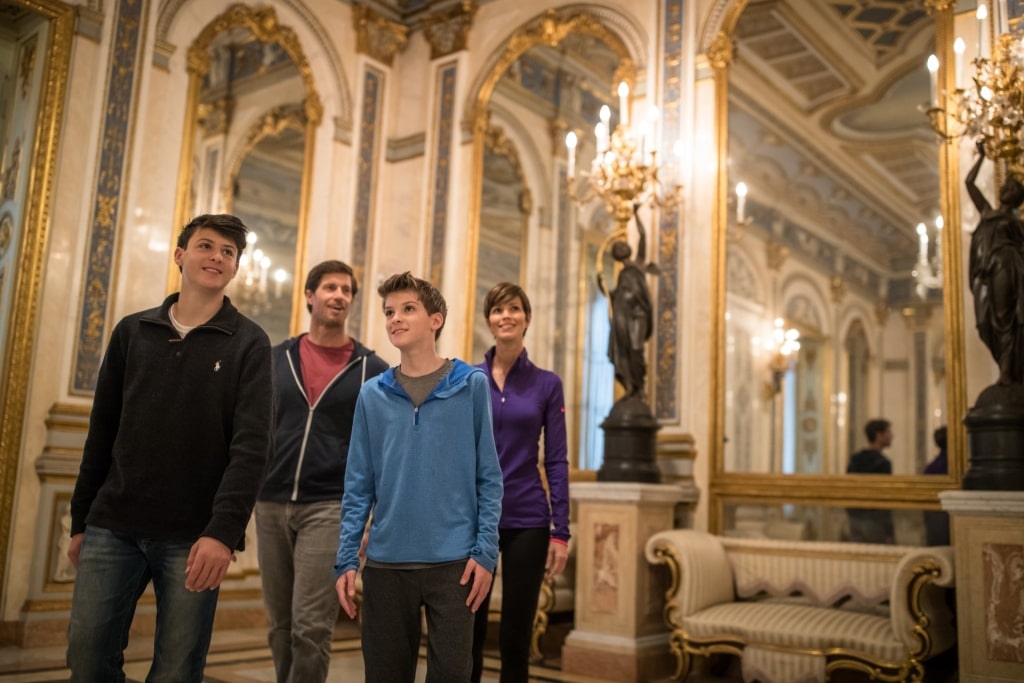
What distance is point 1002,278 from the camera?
4566 mm

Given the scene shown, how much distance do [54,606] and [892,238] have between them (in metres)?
5.50

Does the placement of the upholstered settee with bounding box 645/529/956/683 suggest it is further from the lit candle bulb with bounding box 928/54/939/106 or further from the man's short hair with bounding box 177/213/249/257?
the man's short hair with bounding box 177/213/249/257

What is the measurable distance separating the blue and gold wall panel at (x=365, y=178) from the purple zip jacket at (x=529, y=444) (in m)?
4.37

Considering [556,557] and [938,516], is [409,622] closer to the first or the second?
[556,557]

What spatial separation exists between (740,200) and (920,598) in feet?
9.97

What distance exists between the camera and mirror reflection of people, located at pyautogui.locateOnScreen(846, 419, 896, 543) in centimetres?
540

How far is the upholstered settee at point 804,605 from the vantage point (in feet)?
14.3

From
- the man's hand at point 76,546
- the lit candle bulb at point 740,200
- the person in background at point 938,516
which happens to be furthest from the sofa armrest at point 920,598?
the man's hand at point 76,546

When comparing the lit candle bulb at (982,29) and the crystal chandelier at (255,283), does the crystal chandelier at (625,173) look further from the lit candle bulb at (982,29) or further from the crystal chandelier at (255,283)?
the crystal chandelier at (255,283)

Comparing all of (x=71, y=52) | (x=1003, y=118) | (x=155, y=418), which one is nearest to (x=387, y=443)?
(x=155, y=418)

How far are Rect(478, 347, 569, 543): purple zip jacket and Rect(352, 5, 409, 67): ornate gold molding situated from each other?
5.21 metres

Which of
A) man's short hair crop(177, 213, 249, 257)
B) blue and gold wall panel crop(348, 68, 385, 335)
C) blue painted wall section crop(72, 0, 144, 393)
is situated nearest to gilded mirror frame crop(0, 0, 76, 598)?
blue painted wall section crop(72, 0, 144, 393)

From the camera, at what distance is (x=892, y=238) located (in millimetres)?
6191

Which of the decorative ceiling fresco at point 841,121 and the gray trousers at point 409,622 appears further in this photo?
the decorative ceiling fresco at point 841,121
